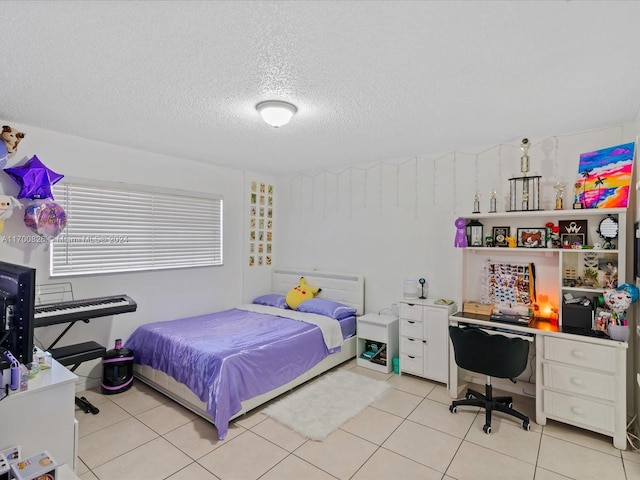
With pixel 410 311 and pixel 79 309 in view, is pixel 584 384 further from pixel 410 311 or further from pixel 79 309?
pixel 79 309

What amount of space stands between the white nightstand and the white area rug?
266 mm

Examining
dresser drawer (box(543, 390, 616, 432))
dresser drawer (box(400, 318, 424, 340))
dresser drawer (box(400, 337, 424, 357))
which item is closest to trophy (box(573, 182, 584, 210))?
dresser drawer (box(543, 390, 616, 432))

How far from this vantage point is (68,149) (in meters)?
3.42

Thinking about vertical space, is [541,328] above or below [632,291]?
below

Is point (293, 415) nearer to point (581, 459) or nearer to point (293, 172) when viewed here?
point (581, 459)

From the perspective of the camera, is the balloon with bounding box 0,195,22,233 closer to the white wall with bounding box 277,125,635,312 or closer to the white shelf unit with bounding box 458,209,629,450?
the white wall with bounding box 277,125,635,312

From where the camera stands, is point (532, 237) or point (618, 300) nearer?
point (618, 300)

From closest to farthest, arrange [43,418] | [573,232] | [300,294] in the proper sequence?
[43,418] < [573,232] < [300,294]

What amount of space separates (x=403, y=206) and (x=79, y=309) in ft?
11.4

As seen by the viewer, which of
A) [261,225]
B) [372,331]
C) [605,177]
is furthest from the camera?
[261,225]

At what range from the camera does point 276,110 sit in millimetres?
2588

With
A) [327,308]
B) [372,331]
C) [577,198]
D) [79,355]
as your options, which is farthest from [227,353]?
[577,198]

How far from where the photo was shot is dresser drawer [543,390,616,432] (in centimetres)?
262

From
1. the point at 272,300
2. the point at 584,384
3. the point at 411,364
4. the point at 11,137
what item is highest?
the point at 11,137
